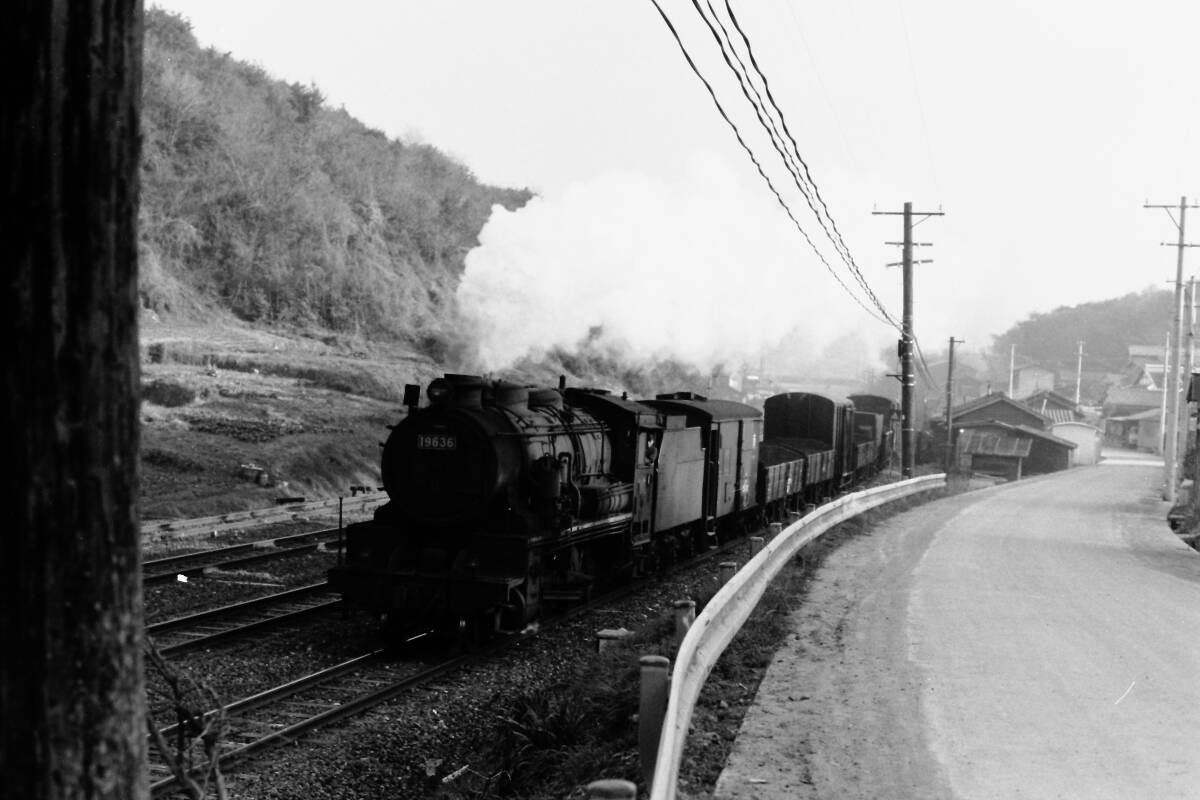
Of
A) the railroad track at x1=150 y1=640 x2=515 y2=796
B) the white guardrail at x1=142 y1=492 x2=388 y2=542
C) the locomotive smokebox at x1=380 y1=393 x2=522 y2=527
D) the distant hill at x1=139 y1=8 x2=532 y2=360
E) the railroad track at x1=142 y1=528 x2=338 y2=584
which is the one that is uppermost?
the distant hill at x1=139 y1=8 x2=532 y2=360

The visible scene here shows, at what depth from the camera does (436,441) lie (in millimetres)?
12031

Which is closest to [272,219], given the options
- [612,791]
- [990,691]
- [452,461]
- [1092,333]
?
[452,461]

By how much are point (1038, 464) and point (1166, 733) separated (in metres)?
57.9

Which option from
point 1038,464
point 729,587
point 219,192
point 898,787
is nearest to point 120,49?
point 898,787

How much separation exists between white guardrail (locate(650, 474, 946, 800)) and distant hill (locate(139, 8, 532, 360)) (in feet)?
85.7

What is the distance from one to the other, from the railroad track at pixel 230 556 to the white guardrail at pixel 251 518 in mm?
1017

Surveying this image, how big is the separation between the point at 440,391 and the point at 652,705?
635 centimetres

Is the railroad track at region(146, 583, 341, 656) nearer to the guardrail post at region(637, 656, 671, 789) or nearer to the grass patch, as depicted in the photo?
the grass patch

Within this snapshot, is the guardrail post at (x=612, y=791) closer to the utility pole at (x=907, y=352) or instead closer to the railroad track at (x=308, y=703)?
the railroad track at (x=308, y=703)

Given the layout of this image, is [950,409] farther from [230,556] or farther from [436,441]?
[436,441]

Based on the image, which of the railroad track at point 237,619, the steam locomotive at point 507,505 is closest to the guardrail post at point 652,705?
Answer: the steam locomotive at point 507,505

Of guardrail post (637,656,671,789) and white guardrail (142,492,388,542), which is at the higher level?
guardrail post (637,656,671,789)

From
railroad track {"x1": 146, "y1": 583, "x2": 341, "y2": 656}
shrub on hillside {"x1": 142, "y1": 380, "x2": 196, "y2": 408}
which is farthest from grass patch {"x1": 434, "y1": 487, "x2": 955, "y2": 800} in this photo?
shrub on hillside {"x1": 142, "y1": 380, "x2": 196, "y2": 408}

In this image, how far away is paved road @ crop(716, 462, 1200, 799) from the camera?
7.05m
